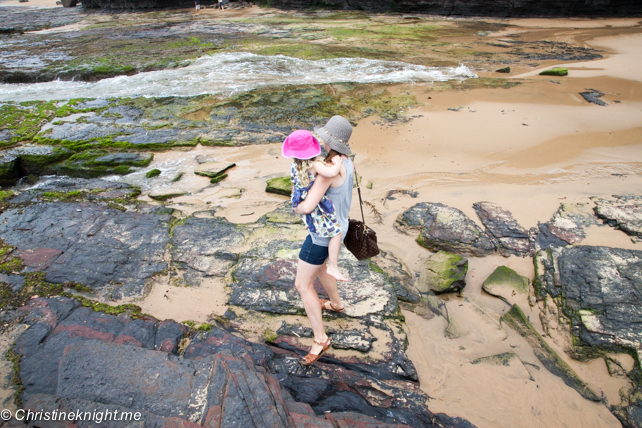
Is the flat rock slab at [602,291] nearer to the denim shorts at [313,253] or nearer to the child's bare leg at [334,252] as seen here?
the child's bare leg at [334,252]

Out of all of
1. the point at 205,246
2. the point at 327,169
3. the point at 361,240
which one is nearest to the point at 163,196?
the point at 205,246

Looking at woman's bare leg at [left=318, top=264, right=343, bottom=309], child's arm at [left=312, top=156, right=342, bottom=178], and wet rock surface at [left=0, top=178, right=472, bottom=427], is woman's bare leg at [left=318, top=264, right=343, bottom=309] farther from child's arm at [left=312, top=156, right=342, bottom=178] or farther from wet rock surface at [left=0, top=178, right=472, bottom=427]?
child's arm at [left=312, top=156, right=342, bottom=178]

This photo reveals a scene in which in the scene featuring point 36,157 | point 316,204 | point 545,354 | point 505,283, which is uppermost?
point 316,204

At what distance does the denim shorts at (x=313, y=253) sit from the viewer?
8.81 ft

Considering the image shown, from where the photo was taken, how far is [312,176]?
2.53 m

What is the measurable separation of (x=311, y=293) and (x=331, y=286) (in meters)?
0.33

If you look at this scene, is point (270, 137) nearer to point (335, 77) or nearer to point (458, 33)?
point (335, 77)

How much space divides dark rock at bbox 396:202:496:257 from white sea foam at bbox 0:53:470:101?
20.3 feet

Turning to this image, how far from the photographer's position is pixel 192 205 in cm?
493

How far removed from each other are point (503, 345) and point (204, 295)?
2.70 metres

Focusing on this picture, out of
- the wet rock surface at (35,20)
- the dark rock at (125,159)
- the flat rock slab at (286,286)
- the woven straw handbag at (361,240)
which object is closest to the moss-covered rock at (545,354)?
the flat rock slab at (286,286)

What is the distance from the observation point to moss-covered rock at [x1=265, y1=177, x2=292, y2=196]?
5.21 meters

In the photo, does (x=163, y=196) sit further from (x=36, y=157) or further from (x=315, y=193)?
(x=315, y=193)

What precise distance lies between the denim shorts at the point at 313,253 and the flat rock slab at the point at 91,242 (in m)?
1.74
